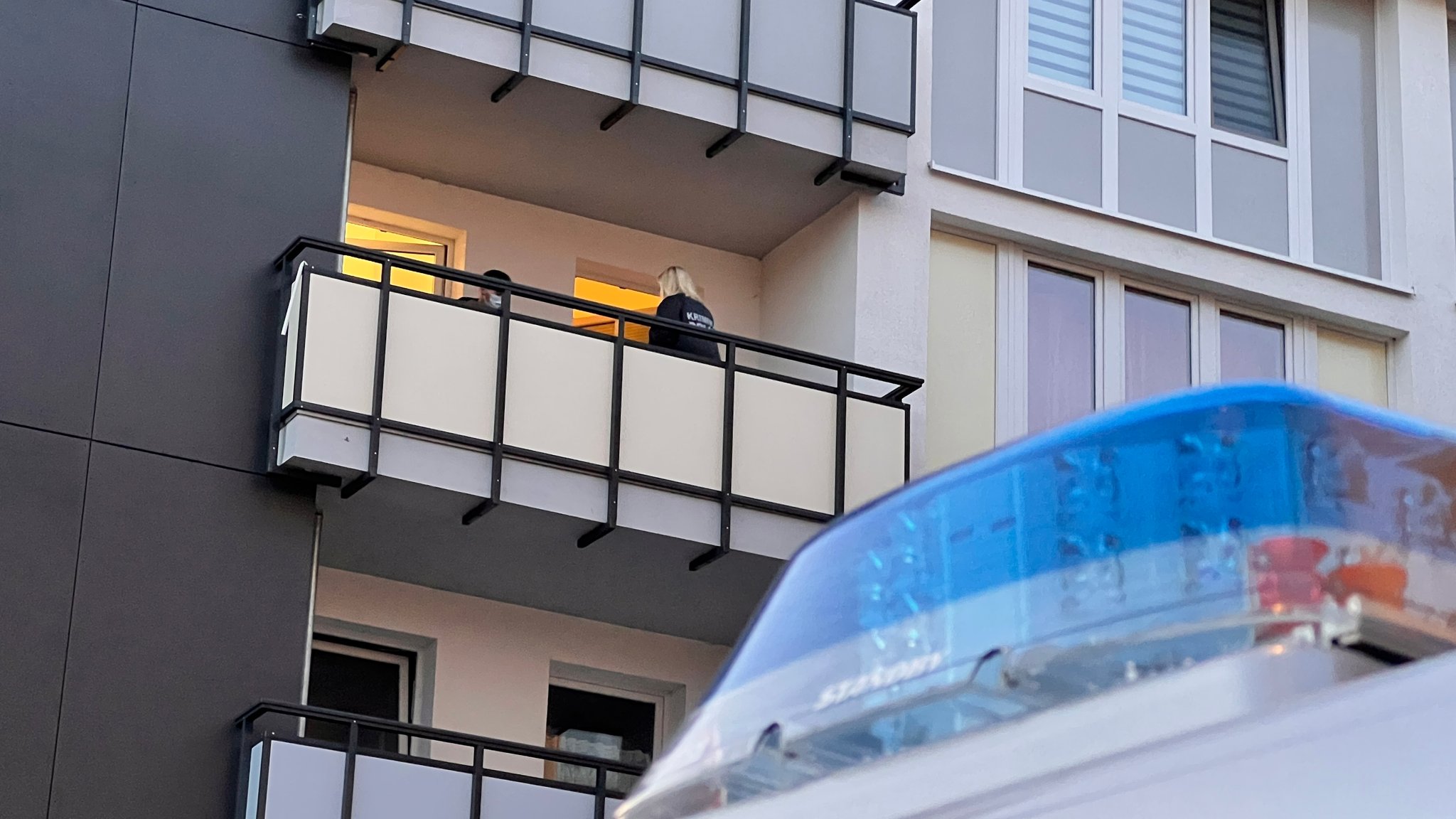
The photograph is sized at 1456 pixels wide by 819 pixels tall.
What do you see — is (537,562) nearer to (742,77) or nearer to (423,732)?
(423,732)

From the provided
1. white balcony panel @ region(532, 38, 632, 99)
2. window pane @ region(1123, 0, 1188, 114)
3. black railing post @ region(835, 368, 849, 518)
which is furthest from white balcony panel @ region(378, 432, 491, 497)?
window pane @ region(1123, 0, 1188, 114)

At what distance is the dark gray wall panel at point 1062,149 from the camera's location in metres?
17.4

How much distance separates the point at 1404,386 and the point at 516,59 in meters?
7.95

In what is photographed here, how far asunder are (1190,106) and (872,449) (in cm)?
486

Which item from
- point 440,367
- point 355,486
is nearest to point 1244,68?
point 440,367

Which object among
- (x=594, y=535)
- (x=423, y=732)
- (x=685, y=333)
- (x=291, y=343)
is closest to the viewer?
(x=423, y=732)

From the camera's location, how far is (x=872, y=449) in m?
15.3

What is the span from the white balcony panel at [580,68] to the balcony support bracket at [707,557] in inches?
125

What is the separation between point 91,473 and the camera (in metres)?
13.2

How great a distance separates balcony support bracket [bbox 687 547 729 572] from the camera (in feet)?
48.1

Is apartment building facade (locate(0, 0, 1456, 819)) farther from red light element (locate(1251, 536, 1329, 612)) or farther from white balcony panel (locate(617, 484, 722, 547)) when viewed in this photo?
red light element (locate(1251, 536, 1329, 612))

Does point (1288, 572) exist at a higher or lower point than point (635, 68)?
lower

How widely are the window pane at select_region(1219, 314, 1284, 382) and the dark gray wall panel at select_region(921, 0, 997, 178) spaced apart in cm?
240

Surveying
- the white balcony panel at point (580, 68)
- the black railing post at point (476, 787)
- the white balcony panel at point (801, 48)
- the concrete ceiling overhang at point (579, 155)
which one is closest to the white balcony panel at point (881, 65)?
the white balcony panel at point (801, 48)
